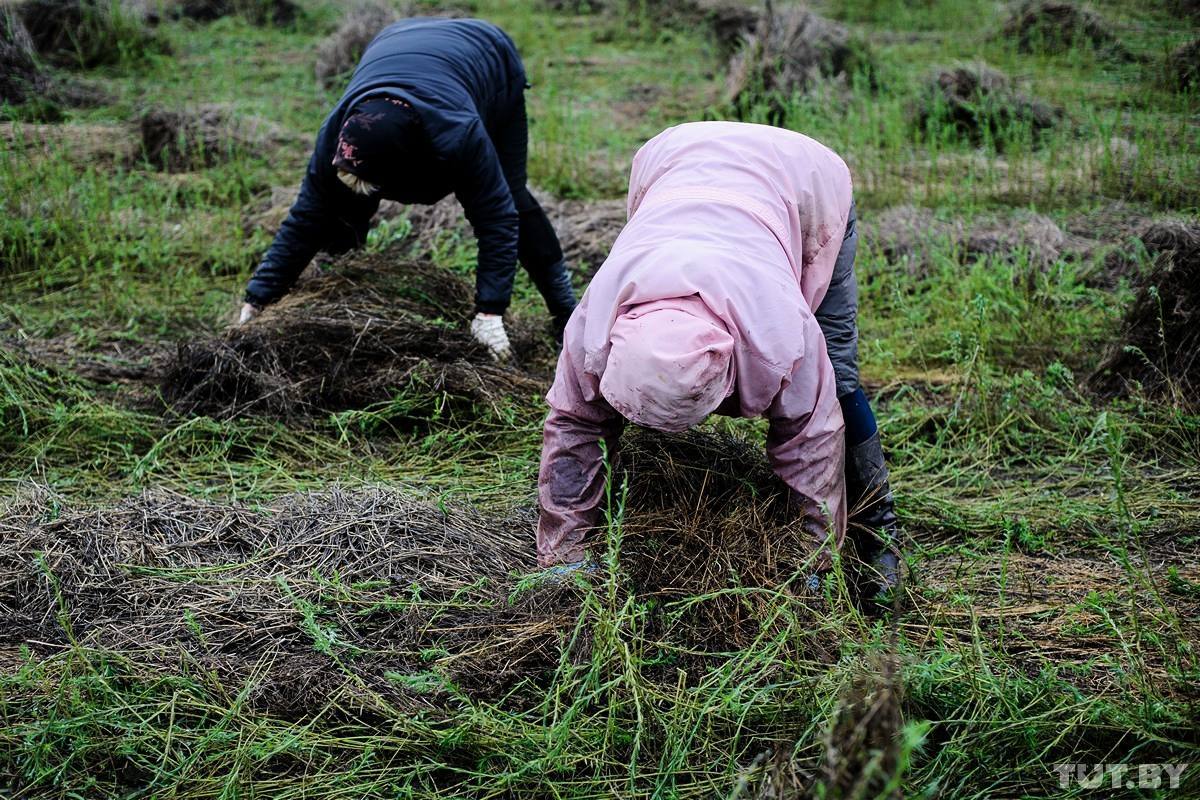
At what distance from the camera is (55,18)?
7160 millimetres

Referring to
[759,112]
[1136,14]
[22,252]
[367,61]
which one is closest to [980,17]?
[1136,14]

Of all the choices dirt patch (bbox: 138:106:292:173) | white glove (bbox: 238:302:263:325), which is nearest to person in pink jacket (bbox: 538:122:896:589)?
white glove (bbox: 238:302:263:325)

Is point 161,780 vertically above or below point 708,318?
below

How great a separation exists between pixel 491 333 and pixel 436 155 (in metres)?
0.64

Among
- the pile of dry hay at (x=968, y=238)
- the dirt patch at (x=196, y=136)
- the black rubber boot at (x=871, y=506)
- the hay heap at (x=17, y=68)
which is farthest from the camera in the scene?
the hay heap at (x=17, y=68)

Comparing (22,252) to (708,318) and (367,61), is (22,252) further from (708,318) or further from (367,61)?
(708,318)

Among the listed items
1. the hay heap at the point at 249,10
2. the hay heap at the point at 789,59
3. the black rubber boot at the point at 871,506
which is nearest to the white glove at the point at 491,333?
the black rubber boot at the point at 871,506

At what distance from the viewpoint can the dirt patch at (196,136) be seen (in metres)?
5.49

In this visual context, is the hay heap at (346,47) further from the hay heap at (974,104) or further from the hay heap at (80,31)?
the hay heap at (974,104)

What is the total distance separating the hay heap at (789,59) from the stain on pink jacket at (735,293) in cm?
359

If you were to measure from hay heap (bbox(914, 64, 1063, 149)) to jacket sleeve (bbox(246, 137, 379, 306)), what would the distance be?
355cm

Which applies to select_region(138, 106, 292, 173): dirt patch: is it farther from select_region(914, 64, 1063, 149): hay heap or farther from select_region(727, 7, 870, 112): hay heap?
select_region(914, 64, 1063, 149): hay heap

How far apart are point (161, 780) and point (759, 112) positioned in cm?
445

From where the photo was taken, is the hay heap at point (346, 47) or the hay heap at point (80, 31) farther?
the hay heap at point (80, 31)
